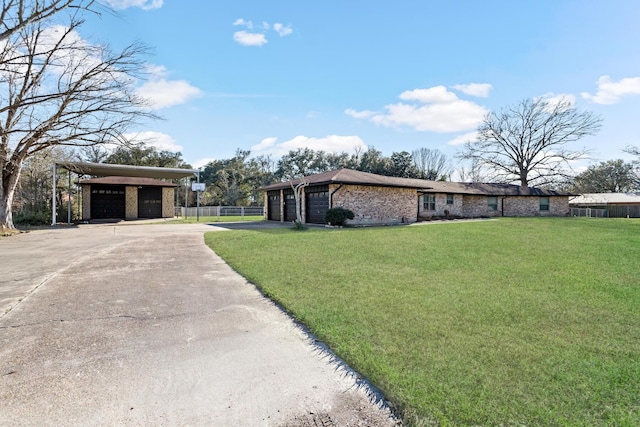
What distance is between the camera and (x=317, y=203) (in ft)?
63.6

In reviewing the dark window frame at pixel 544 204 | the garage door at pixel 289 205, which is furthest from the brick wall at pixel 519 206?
the garage door at pixel 289 205

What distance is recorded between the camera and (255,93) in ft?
52.1

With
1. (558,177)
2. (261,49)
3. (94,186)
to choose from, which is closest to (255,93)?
(261,49)

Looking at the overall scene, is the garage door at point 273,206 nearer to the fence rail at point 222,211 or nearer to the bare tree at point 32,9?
the fence rail at point 222,211

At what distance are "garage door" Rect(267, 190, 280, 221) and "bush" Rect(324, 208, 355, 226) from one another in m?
7.13

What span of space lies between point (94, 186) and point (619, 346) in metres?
30.7

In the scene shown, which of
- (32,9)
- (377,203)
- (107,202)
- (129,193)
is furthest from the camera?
(129,193)

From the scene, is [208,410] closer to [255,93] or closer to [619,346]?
[619,346]

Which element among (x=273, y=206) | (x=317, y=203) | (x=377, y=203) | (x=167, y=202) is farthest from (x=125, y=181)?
(x=377, y=203)

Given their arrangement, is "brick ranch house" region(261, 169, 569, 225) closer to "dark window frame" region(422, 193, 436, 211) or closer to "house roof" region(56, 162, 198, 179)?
"dark window frame" region(422, 193, 436, 211)

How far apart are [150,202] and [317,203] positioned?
669 inches

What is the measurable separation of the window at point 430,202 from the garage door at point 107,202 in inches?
963

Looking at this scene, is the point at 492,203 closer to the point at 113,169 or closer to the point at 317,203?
the point at 317,203

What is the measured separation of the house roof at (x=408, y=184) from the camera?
18906mm
